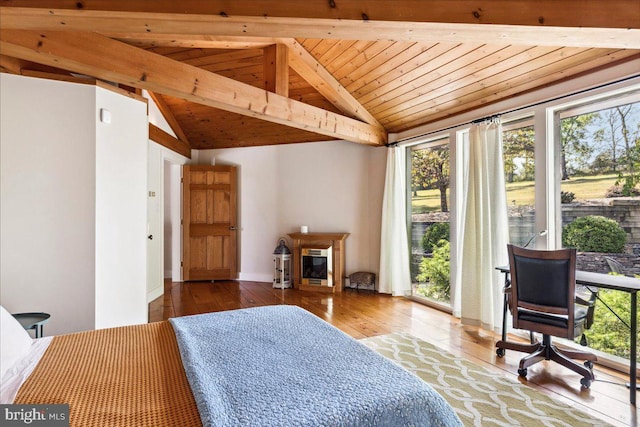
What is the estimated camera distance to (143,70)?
2.50m

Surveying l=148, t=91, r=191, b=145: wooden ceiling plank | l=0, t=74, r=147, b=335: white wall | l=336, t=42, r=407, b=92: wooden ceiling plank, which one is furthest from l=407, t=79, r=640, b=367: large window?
l=148, t=91, r=191, b=145: wooden ceiling plank

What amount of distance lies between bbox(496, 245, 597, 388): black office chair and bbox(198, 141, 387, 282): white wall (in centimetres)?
266

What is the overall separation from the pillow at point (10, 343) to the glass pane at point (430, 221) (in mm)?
4078

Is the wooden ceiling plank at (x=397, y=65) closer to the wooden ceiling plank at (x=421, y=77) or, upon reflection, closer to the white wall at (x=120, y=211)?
the wooden ceiling plank at (x=421, y=77)

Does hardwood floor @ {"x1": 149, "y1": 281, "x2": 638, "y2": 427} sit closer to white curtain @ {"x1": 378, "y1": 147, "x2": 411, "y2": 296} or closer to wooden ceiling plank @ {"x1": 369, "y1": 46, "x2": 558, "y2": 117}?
white curtain @ {"x1": 378, "y1": 147, "x2": 411, "y2": 296}

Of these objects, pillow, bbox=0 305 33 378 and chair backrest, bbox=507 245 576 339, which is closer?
pillow, bbox=0 305 33 378

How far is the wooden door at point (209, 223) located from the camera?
227 inches

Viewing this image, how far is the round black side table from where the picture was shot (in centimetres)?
222

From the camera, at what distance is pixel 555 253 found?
94.7 inches

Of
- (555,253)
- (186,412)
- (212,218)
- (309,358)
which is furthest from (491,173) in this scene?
(212,218)

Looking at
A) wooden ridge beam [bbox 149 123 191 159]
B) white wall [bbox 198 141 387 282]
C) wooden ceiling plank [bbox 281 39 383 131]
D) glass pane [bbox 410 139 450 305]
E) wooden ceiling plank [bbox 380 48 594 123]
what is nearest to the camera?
wooden ceiling plank [bbox 380 48 594 123]

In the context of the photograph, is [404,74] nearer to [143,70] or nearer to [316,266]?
[143,70]

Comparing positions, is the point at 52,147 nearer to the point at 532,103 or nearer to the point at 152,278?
the point at 152,278

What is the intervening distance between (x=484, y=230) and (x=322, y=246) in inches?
97.8
